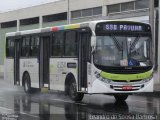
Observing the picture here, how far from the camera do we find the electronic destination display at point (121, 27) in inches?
691

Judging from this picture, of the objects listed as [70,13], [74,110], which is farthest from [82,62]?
[70,13]

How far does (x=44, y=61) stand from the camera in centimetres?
2173

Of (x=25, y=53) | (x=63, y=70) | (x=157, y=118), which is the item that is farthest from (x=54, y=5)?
(x=157, y=118)

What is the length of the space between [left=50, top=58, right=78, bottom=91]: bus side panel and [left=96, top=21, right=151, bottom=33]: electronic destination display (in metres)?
1.86

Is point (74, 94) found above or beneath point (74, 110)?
above

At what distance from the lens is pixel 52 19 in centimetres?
4850

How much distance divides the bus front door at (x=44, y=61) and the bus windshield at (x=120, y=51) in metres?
4.50

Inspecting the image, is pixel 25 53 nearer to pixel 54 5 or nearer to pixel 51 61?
pixel 51 61

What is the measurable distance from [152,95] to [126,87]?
6.21 meters

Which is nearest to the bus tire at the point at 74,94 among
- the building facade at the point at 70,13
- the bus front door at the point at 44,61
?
the bus front door at the point at 44,61

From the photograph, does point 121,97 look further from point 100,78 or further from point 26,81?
point 26,81

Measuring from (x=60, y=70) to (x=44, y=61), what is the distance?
1906 mm

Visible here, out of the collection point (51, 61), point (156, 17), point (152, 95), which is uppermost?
point (156, 17)

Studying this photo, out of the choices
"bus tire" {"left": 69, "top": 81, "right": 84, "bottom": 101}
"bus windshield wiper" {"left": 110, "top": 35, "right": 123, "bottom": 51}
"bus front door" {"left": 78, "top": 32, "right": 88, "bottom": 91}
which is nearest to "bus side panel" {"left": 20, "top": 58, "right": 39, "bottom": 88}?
"bus tire" {"left": 69, "top": 81, "right": 84, "bottom": 101}
